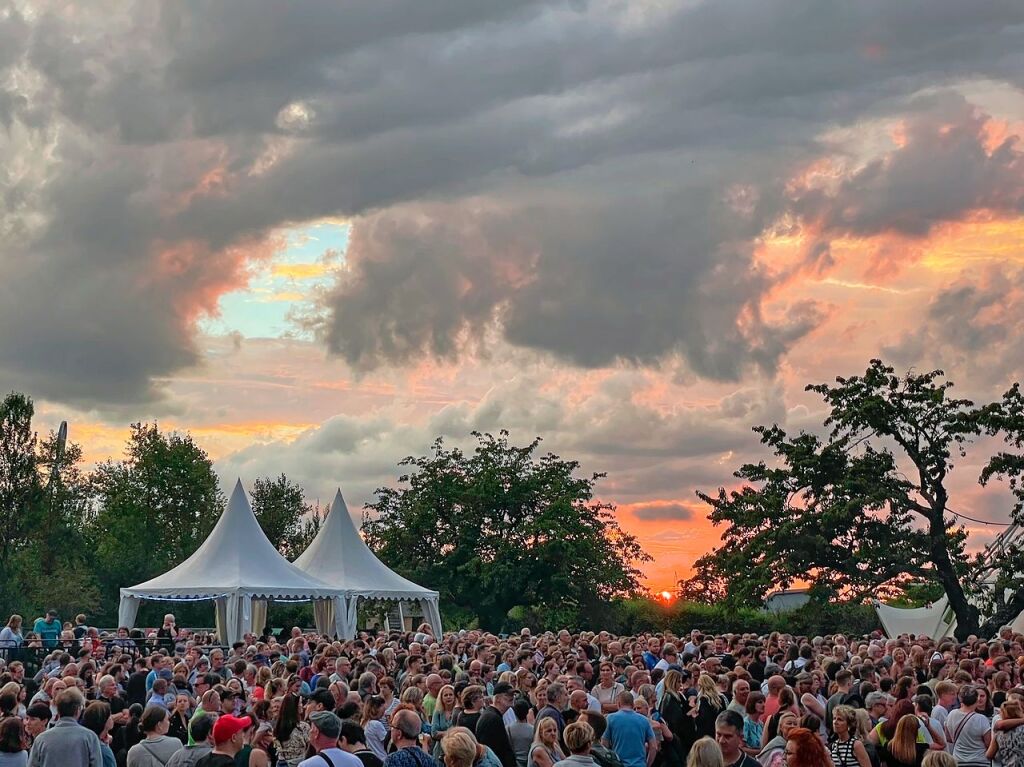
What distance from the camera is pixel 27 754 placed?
9977 mm

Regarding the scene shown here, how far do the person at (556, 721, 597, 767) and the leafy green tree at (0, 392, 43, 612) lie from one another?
52238 millimetres

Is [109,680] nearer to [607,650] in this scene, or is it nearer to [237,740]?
[237,740]

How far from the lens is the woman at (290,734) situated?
10133mm

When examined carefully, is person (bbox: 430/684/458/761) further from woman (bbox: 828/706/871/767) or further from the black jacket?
woman (bbox: 828/706/871/767)

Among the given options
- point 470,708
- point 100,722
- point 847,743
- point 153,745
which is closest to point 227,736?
point 153,745

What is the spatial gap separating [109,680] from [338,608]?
24.2 meters

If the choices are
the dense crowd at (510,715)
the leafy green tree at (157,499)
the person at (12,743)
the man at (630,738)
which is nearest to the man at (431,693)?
the dense crowd at (510,715)

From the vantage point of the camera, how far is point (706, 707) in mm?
13062

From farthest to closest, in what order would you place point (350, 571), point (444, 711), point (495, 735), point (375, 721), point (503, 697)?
point (350, 571), point (444, 711), point (503, 697), point (375, 721), point (495, 735)

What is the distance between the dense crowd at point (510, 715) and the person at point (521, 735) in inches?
0.5

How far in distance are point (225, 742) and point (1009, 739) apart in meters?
6.74

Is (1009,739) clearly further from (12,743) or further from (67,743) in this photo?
(12,743)

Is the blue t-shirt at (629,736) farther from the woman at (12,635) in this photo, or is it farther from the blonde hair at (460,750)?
the woman at (12,635)

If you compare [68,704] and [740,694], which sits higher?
[68,704]
